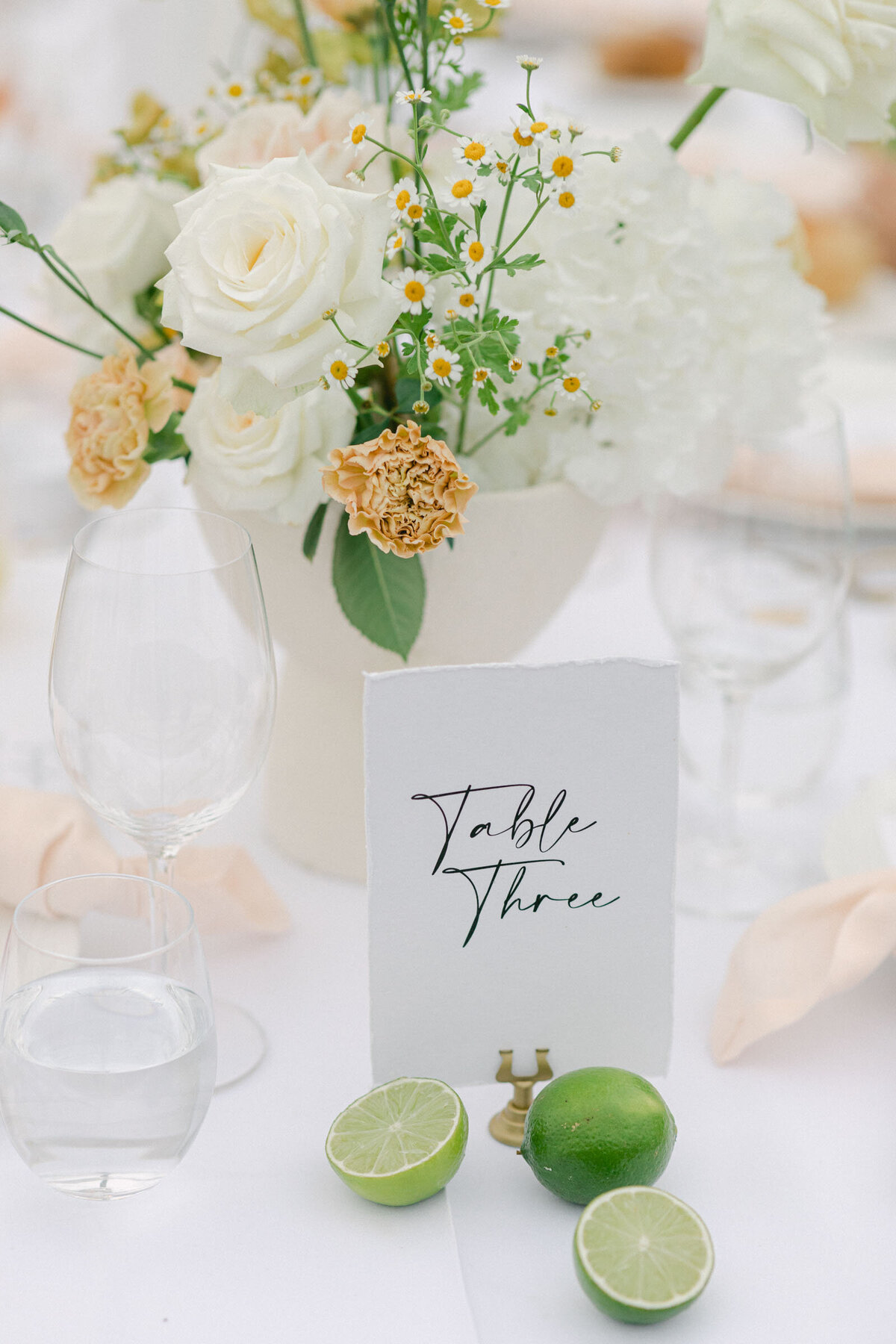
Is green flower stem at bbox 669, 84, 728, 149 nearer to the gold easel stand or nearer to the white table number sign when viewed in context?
the white table number sign

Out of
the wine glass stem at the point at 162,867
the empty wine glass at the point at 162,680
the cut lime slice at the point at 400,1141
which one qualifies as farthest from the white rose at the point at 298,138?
the cut lime slice at the point at 400,1141

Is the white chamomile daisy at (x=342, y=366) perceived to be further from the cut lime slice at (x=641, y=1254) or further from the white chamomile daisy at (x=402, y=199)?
the cut lime slice at (x=641, y=1254)

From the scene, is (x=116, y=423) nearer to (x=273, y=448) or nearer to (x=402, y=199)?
(x=273, y=448)

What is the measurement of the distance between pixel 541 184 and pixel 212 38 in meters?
1.33

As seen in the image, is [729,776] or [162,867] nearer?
[162,867]

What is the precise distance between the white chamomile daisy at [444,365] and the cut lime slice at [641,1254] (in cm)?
37

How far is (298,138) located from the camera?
2.60 feet

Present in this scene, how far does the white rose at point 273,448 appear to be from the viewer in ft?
2.38

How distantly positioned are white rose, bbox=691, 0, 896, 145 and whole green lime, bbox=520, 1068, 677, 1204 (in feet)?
1.57

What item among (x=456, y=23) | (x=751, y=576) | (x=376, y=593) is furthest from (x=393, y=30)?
(x=751, y=576)

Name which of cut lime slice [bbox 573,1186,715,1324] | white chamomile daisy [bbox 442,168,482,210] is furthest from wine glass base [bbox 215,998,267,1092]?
white chamomile daisy [bbox 442,168,482,210]

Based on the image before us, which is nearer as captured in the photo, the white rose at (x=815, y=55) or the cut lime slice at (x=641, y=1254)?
the cut lime slice at (x=641, y=1254)

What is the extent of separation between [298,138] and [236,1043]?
50 cm

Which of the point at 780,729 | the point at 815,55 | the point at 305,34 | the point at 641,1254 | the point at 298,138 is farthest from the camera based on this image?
the point at 780,729
